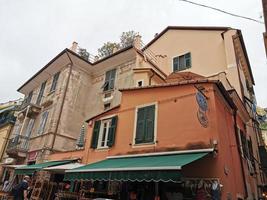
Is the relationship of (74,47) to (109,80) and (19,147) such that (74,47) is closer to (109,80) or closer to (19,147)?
(109,80)

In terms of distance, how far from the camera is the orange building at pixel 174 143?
790cm

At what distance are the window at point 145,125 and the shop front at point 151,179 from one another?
2.67 ft

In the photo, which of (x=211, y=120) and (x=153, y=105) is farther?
(x=153, y=105)

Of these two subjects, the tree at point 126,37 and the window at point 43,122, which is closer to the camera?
the window at point 43,122

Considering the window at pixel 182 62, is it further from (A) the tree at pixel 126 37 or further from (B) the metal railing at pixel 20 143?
(B) the metal railing at pixel 20 143

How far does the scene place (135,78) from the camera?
1544 centimetres

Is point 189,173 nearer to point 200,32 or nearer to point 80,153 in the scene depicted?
point 80,153

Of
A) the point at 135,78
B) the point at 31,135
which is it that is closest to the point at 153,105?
the point at 135,78

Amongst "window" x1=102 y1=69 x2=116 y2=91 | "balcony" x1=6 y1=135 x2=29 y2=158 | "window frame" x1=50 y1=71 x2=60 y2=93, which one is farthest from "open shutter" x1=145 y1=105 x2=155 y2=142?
"balcony" x1=6 y1=135 x2=29 y2=158

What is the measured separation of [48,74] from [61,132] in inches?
276

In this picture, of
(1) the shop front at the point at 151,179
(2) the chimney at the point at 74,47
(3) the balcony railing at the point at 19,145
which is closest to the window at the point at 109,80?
(2) the chimney at the point at 74,47

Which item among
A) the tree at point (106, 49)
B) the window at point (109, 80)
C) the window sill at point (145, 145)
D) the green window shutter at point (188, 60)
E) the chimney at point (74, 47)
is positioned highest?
the tree at point (106, 49)

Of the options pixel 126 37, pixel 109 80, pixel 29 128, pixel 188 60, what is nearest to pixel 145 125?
pixel 109 80

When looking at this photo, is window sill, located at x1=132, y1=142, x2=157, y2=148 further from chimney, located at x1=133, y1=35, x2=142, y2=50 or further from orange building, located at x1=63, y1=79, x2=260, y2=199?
chimney, located at x1=133, y1=35, x2=142, y2=50
